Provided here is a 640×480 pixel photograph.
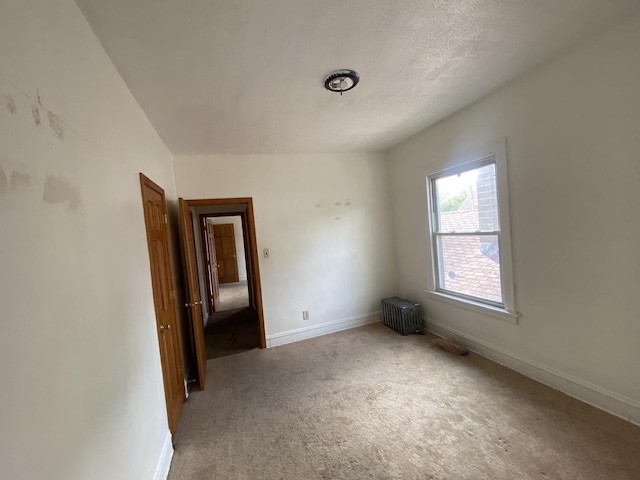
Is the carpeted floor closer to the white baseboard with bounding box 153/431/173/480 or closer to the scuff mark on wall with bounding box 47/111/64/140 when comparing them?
the white baseboard with bounding box 153/431/173/480

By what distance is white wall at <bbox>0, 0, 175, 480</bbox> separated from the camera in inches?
26.9

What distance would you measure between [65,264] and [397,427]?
2.20 meters

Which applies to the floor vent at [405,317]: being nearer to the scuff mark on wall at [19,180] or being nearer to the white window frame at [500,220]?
the white window frame at [500,220]

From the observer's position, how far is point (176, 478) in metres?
1.72

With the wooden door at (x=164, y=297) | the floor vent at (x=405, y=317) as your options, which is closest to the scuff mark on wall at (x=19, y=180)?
the wooden door at (x=164, y=297)

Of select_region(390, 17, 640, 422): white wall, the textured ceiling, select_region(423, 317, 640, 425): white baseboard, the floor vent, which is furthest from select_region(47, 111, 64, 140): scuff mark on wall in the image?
the floor vent

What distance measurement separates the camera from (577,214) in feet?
6.53

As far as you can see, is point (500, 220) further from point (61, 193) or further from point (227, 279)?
point (227, 279)

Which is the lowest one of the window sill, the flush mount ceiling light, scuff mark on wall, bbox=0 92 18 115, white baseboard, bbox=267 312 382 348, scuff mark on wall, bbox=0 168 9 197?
white baseboard, bbox=267 312 382 348

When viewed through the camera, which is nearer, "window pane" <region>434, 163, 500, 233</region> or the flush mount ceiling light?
the flush mount ceiling light

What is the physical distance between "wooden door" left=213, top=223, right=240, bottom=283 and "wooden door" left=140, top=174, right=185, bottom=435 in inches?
258

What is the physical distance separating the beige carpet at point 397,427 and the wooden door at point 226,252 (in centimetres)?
636

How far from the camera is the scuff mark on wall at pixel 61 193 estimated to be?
85 cm

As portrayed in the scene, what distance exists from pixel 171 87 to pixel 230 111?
0.52 m
